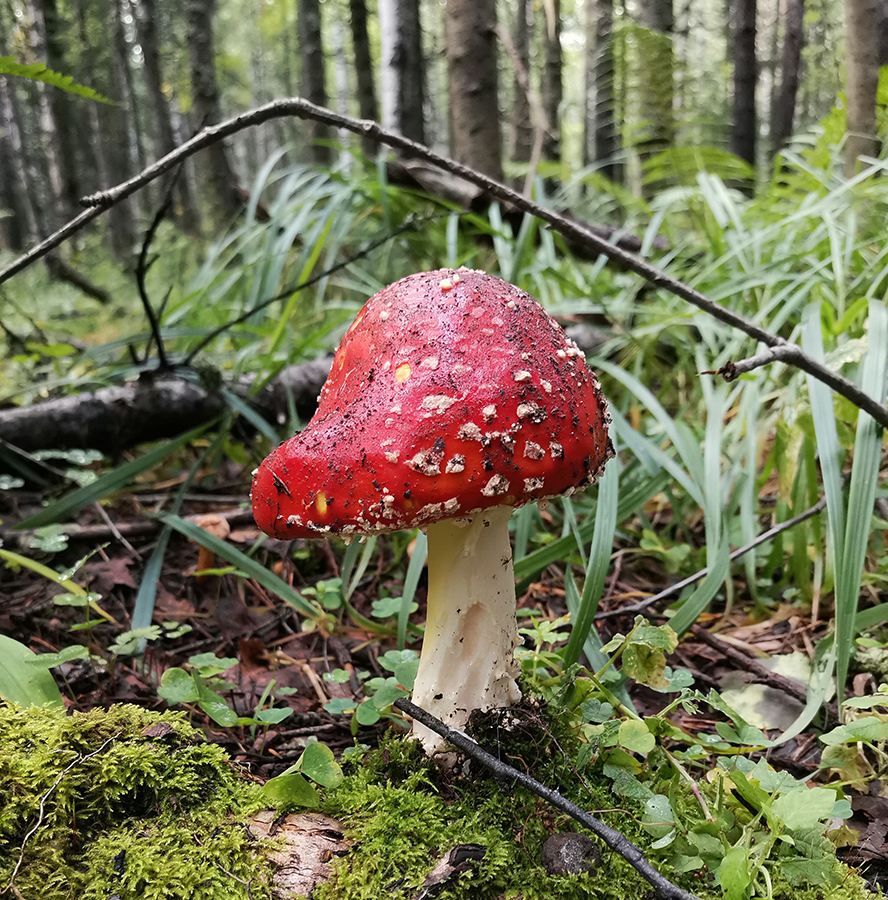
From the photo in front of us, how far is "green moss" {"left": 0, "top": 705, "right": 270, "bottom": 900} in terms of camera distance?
1120mm

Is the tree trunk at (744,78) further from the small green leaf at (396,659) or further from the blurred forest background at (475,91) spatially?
the small green leaf at (396,659)

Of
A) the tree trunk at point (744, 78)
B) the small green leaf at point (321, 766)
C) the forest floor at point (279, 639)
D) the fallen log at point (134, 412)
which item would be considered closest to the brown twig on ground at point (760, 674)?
the forest floor at point (279, 639)

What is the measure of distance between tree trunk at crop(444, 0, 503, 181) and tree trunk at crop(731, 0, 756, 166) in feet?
14.8

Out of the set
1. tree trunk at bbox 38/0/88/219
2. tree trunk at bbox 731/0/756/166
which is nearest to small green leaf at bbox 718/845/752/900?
tree trunk at bbox 731/0/756/166

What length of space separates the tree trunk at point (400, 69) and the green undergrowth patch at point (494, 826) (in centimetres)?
691

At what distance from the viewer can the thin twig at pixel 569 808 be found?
106cm

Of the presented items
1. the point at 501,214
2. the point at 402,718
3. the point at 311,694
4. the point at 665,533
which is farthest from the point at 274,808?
the point at 501,214

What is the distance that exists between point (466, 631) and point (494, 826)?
38 centimetres

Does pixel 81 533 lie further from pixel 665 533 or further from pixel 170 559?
pixel 665 533

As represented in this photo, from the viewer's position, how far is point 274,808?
1326 millimetres

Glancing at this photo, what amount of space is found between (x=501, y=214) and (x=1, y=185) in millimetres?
14893

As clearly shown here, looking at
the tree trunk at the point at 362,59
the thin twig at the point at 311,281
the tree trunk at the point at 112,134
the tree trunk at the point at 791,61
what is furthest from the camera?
the tree trunk at the point at 112,134

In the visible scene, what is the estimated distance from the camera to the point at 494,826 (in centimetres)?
129

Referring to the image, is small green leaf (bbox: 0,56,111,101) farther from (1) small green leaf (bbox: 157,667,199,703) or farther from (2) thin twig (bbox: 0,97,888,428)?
(1) small green leaf (bbox: 157,667,199,703)
